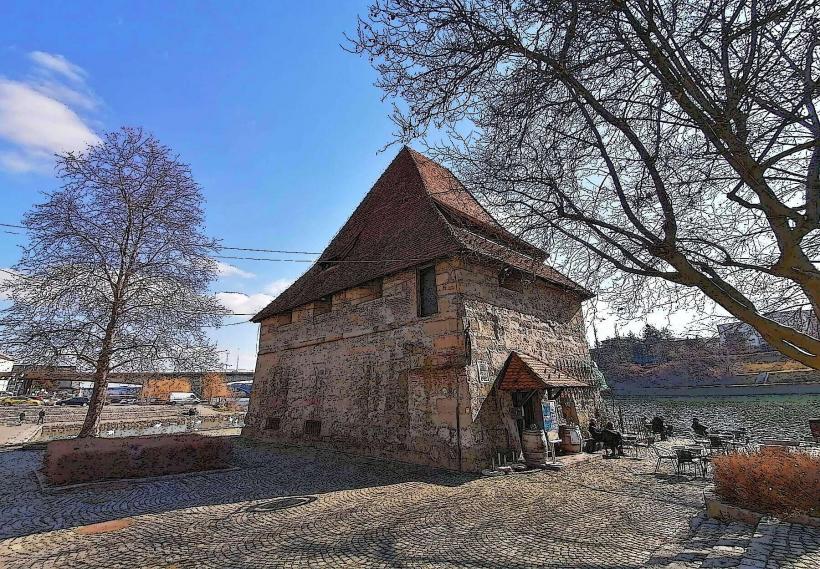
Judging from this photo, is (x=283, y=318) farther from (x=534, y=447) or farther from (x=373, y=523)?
(x=373, y=523)

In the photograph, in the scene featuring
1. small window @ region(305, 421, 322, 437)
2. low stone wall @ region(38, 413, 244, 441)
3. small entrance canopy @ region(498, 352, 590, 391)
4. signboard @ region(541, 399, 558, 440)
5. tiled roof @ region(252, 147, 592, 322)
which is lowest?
low stone wall @ region(38, 413, 244, 441)

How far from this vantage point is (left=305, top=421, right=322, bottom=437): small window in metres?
13.2

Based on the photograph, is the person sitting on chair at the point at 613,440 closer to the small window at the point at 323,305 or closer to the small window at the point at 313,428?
the small window at the point at 313,428

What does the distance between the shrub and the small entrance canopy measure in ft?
12.4

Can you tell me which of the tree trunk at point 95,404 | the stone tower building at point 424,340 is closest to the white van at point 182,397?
the tree trunk at point 95,404

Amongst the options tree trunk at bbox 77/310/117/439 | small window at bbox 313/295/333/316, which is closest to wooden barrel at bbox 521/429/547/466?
small window at bbox 313/295/333/316

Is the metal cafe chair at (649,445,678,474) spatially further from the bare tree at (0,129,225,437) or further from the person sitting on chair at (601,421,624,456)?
the bare tree at (0,129,225,437)

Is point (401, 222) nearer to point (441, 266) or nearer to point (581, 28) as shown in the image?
point (441, 266)

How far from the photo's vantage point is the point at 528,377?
9.84 metres

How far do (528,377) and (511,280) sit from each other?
126 inches

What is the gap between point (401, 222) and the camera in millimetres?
13188

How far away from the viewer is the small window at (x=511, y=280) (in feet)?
37.8

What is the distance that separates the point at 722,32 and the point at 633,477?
8244 mm

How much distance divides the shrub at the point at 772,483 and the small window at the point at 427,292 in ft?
21.4
